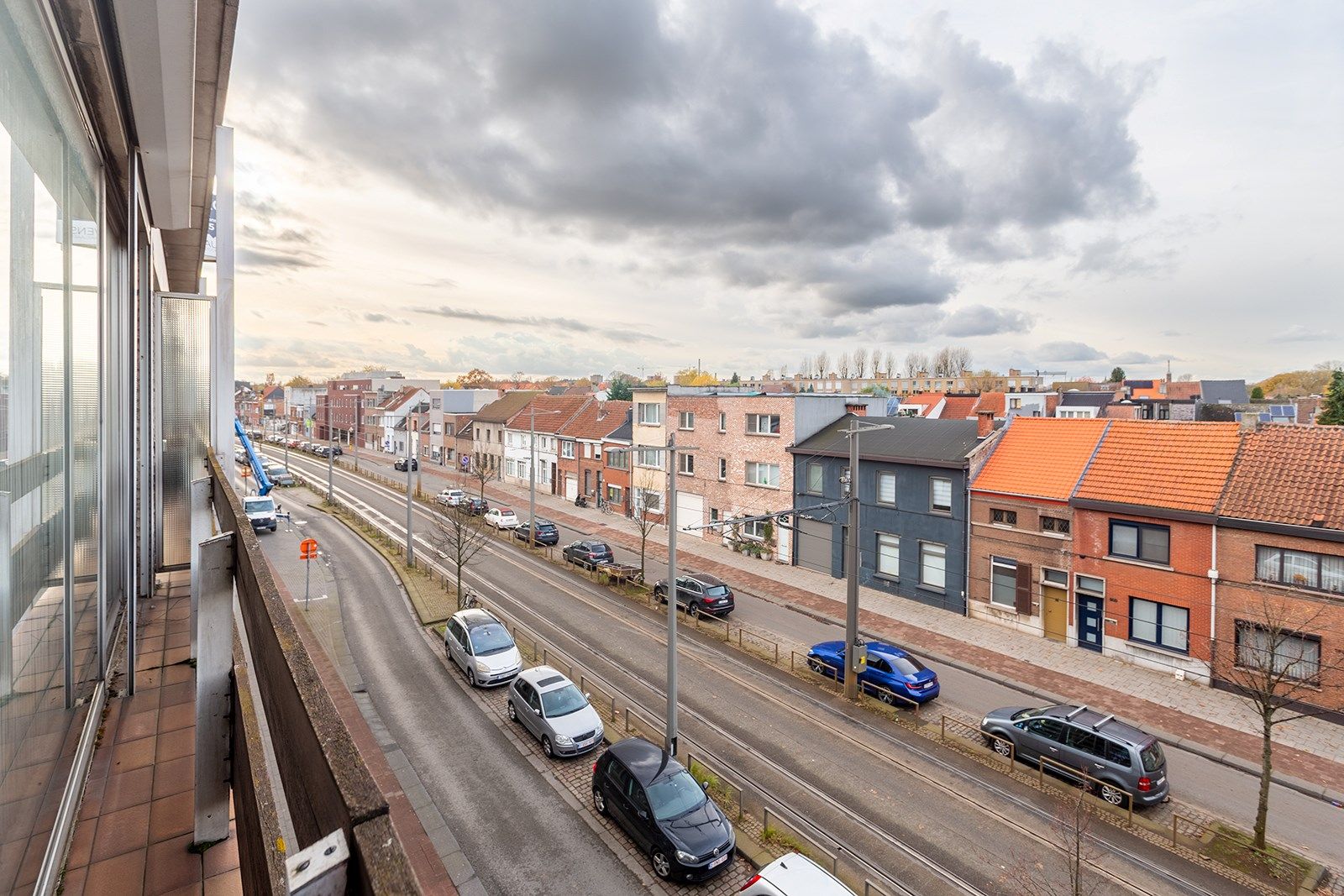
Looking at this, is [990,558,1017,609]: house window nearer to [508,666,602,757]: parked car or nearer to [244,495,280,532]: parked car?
[508,666,602,757]: parked car

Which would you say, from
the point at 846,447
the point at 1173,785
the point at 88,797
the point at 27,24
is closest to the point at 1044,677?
the point at 1173,785

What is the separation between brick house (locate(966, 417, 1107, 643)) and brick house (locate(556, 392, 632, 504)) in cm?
2463

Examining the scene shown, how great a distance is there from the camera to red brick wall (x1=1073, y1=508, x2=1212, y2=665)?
1852cm

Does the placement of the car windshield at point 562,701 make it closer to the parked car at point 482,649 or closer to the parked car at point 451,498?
the parked car at point 482,649

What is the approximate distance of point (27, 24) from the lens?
115 inches

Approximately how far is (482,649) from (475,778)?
4640mm

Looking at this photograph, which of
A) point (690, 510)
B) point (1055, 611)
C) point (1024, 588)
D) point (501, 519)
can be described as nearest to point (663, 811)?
point (1024, 588)

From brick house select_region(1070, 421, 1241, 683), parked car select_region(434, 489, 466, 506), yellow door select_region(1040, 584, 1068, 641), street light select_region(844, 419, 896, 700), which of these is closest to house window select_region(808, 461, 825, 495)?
Answer: yellow door select_region(1040, 584, 1068, 641)

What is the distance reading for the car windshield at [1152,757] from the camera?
12.6 metres

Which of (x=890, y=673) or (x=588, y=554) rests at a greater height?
(x=588, y=554)

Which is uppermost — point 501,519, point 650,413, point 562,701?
point 650,413

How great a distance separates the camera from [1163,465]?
67.5ft

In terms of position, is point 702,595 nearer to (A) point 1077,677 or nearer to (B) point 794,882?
(A) point 1077,677

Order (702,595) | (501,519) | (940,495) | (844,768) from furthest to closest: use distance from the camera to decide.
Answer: (501,519) → (940,495) → (702,595) → (844,768)
